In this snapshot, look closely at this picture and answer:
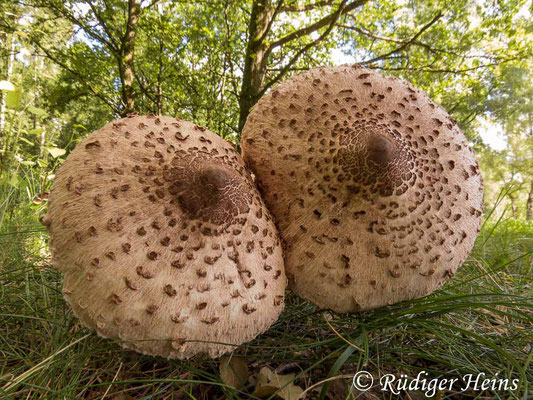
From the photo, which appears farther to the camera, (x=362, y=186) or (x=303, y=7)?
(x=303, y=7)

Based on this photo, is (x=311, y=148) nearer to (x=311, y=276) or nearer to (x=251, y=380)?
(x=311, y=276)

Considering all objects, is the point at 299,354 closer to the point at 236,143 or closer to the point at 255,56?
the point at 236,143

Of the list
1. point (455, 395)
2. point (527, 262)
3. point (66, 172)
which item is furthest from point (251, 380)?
point (527, 262)
